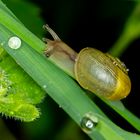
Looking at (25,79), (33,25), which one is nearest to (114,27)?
(33,25)

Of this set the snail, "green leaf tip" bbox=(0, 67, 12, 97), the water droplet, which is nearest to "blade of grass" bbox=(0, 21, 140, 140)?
the water droplet

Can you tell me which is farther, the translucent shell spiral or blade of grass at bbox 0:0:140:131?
the translucent shell spiral

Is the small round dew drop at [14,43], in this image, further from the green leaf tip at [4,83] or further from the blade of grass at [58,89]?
the green leaf tip at [4,83]

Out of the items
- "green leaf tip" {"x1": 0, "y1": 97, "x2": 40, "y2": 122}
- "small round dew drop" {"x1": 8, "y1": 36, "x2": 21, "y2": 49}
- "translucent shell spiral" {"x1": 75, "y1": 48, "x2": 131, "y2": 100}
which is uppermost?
"small round dew drop" {"x1": 8, "y1": 36, "x2": 21, "y2": 49}

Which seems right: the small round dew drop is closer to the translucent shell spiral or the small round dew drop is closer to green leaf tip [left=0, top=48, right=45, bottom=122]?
green leaf tip [left=0, top=48, right=45, bottom=122]

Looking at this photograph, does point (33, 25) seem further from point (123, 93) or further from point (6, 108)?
point (6, 108)
